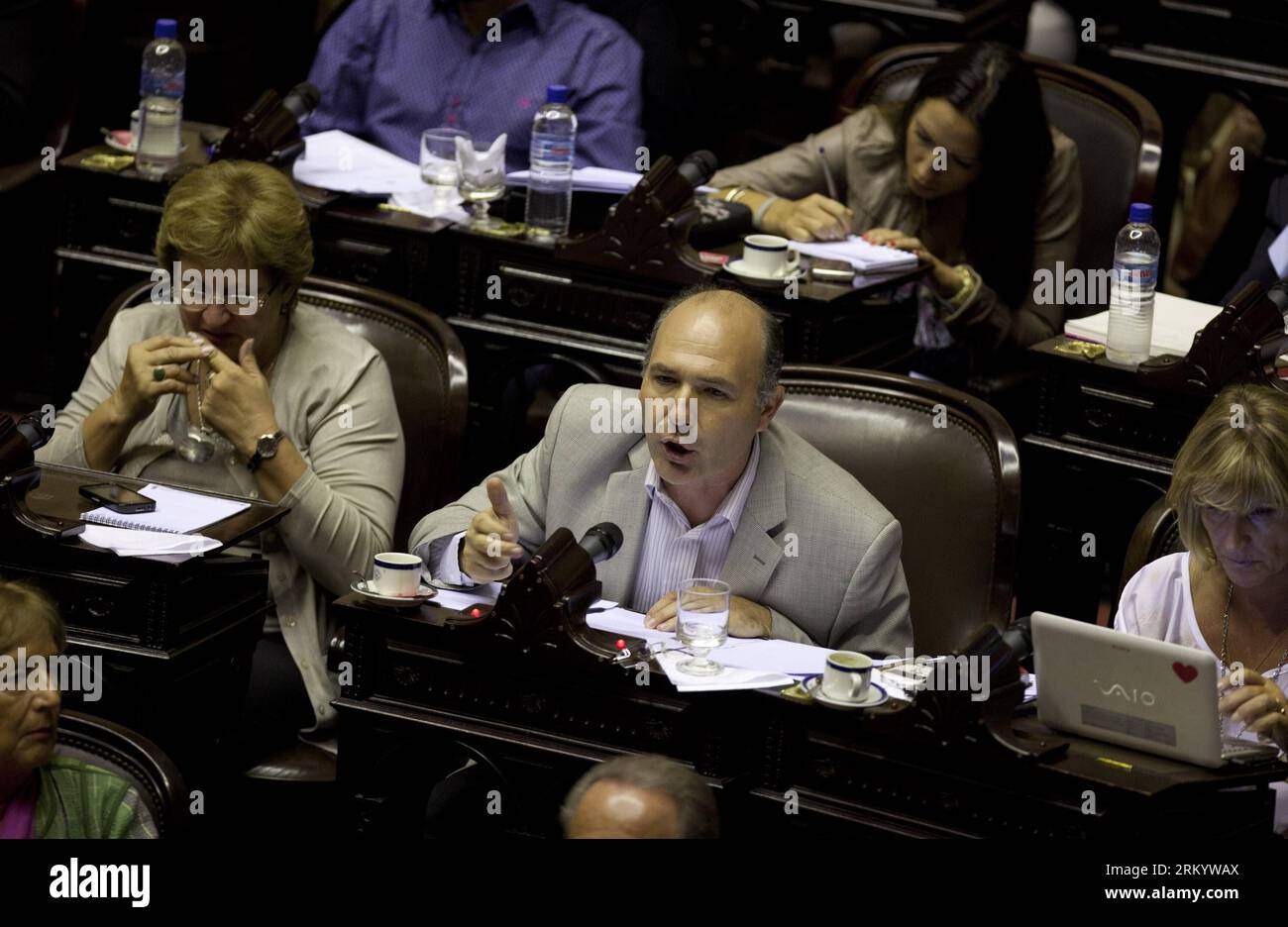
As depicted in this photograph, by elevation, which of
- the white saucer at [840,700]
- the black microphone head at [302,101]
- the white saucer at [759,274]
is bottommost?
the white saucer at [840,700]

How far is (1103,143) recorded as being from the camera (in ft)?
14.7

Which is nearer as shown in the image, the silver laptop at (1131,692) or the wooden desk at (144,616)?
the silver laptop at (1131,692)

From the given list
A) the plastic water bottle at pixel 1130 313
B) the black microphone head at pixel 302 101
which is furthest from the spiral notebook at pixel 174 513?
the plastic water bottle at pixel 1130 313

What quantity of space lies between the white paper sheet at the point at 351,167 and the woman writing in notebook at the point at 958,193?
712mm

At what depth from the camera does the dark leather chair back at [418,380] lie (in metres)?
3.34

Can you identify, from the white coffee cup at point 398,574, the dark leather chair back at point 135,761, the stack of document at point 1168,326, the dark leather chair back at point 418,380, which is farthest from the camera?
the stack of document at point 1168,326

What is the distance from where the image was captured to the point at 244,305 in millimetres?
3186

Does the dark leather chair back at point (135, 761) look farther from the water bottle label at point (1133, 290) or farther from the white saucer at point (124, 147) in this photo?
the white saucer at point (124, 147)

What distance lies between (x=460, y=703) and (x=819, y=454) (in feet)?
2.42

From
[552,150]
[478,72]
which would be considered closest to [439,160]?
[552,150]

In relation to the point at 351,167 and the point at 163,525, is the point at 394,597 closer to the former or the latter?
the point at 163,525

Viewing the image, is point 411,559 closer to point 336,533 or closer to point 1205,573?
point 336,533
